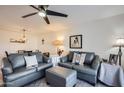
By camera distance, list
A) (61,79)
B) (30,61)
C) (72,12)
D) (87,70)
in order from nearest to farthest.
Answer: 1. (61,79)
2. (87,70)
3. (72,12)
4. (30,61)

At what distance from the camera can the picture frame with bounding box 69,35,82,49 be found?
4185 millimetres

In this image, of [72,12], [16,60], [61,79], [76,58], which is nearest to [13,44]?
[16,60]

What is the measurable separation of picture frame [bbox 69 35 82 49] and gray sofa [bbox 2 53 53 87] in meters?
1.59

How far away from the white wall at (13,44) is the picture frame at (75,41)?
10.3ft

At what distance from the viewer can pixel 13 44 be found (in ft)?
18.1

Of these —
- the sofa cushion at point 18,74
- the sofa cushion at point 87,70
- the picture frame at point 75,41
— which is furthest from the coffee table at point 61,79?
the picture frame at point 75,41

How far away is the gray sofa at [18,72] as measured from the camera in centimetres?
227

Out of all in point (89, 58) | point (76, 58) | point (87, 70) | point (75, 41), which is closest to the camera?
point (87, 70)

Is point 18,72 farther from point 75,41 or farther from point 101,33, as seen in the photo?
point 101,33

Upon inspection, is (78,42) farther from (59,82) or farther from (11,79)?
(11,79)

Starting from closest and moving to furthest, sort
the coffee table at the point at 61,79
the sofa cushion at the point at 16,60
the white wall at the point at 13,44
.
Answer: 1. the coffee table at the point at 61,79
2. the sofa cushion at the point at 16,60
3. the white wall at the point at 13,44

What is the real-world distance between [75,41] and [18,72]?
2.73 meters

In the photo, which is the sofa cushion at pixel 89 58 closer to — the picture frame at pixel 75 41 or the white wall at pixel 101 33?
the white wall at pixel 101 33
